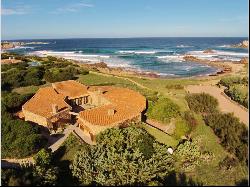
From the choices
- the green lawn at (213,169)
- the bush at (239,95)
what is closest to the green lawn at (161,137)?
the green lawn at (213,169)

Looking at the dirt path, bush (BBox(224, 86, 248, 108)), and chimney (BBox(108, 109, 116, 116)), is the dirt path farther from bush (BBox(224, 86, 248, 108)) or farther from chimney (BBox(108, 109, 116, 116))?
chimney (BBox(108, 109, 116, 116))

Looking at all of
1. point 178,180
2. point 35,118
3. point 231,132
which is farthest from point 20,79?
point 178,180

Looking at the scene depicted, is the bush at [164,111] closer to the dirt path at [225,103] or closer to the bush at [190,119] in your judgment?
the bush at [190,119]

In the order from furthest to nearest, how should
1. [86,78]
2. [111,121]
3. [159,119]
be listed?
[86,78] → [159,119] → [111,121]

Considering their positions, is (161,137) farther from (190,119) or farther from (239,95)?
(239,95)

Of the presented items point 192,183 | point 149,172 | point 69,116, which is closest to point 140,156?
point 149,172

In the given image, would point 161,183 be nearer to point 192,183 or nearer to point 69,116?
point 192,183
